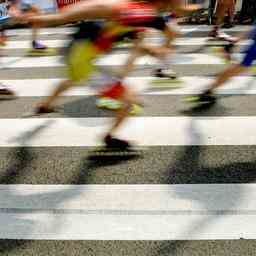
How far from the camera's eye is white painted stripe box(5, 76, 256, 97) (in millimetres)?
5828

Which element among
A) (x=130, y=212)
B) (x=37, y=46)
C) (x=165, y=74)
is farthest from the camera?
(x=37, y=46)

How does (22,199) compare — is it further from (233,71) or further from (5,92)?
(5,92)

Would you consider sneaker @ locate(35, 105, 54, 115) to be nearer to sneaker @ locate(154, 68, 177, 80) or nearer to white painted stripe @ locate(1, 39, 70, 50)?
sneaker @ locate(154, 68, 177, 80)

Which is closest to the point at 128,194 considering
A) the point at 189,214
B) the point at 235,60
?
the point at 189,214

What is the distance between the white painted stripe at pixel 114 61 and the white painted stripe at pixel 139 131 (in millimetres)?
2486

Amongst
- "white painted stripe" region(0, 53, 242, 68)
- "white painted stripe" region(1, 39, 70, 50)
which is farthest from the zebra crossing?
"white painted stripe" region(1, 39, 70, 50)

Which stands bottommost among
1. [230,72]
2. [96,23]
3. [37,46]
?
[37,46]

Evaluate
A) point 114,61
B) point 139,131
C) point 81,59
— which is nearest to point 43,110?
point 139,131

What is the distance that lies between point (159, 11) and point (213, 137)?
1.22 meters

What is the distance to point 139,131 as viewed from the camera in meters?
4.60

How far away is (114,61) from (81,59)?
3.87 meters

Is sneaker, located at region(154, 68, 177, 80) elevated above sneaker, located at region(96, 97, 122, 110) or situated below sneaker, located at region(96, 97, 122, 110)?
below

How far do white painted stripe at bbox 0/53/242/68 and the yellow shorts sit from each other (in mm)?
3487

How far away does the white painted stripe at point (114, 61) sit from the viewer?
24.1 feet
